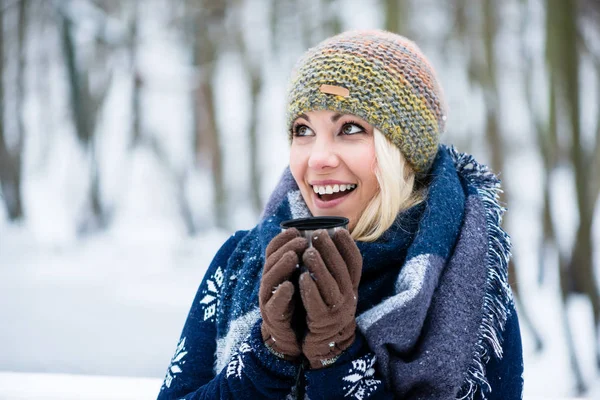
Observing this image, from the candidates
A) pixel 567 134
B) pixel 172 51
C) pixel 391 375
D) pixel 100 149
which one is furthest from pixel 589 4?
pixel 100 149

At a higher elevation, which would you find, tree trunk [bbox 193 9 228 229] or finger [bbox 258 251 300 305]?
tree trunk [bbox 193 9 228 229]

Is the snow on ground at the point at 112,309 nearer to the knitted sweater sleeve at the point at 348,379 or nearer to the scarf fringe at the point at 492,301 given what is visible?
the scarf fringe at the point at 492,301

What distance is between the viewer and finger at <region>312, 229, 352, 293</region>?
1.12 m

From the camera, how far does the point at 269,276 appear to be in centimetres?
113

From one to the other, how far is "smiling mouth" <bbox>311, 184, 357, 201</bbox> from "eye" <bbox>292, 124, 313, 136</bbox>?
0.16 m

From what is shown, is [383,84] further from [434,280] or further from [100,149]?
[100,149]

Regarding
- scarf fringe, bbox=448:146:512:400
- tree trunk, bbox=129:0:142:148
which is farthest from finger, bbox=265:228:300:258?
tree trunk, bbox=129:0:142:148

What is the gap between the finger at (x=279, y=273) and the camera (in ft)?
3.62

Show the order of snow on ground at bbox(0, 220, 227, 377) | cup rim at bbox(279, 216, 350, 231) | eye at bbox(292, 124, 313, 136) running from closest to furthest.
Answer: cup rim at bbox(279, 216, 350, 231) < eye at bbox(292, 124, 313, 136) < snow on ground at bbox(0, 220, 227, 377)

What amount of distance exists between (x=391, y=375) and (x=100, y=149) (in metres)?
8.64

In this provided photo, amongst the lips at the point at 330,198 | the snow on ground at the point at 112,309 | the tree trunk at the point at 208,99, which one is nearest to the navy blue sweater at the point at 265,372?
the lips at the point at 330,198

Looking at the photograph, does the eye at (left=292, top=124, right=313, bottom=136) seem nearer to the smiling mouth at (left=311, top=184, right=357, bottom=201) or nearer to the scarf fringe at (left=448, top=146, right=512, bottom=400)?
the smiling mouth at (left=311, top=184, right=357, bottom=201)

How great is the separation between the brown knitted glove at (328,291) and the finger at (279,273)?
3cm

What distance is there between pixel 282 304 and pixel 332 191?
476 mm
